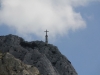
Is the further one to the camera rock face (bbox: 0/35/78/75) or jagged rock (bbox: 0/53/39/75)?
rock face (bbox: 0/35/78/75)

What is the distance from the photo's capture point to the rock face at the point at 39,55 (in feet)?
301

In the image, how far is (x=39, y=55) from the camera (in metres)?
95.2

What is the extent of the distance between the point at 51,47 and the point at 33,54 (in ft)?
41.8

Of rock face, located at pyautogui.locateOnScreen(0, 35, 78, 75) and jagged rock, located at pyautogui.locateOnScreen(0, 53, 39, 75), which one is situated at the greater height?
rock face, located at pyautogui.locateOnScreen(0, 35, 78, 75)

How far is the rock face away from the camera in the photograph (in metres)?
91.6

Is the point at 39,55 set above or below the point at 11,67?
above

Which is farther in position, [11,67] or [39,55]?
[39,55]

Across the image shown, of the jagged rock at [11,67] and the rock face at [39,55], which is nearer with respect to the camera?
the jagged rock at [11,67]

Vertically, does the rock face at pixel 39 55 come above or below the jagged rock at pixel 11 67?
above

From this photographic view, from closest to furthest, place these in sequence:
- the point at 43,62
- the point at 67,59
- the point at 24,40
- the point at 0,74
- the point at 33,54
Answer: the point at 0,74, the point at 43,62, the point at 33,54, the point at 67,59, the point at 24,40

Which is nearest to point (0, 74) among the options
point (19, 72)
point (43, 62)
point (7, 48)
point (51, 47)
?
point (19, 72)

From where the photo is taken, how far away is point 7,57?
5831 cm

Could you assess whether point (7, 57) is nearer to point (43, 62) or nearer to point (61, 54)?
point (43, 62)

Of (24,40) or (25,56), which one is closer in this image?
(25,56)
